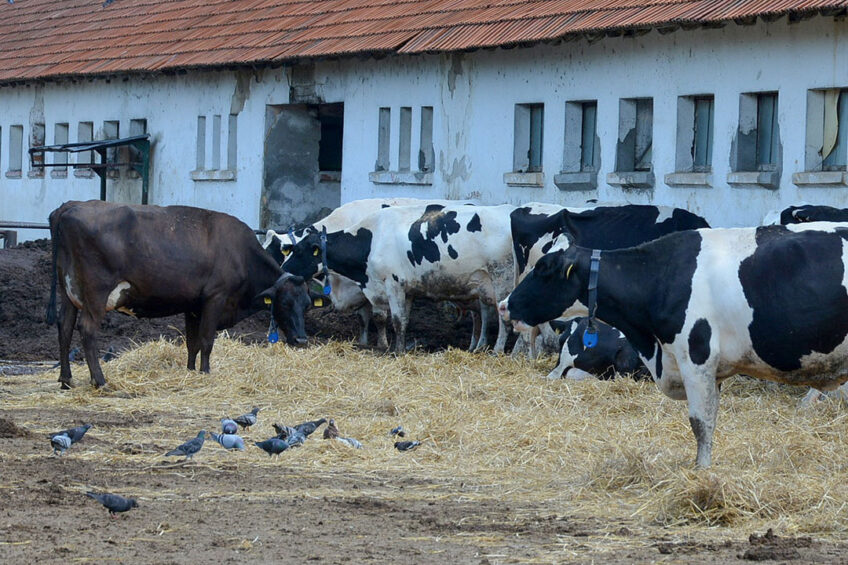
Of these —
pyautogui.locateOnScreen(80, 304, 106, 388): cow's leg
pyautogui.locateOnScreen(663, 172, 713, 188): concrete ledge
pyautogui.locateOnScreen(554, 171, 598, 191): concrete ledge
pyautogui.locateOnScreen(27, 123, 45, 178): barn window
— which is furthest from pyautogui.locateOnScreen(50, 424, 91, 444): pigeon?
pyautogui.locateOnScreen(27, 123, 45, 178): barn window

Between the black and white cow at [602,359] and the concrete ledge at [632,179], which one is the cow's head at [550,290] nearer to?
the black and white cow at [602,359]

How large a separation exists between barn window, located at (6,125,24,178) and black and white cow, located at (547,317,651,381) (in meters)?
21.7

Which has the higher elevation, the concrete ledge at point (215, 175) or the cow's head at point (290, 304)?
the concrete ledge at point (215, 175)

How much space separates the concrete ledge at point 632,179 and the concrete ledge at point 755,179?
1323 mm

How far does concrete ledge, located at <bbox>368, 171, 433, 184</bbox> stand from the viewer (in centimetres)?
2094

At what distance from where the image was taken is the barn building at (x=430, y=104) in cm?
1577

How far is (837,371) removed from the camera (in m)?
8.44

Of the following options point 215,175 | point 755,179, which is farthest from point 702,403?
point 215,175

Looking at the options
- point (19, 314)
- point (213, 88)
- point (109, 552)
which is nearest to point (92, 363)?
point (19, 314)

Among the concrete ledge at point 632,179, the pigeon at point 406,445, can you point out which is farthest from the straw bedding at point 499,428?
the concrete ledge at point 632,179

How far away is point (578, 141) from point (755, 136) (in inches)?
117

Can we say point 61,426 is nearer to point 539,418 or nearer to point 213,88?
point 539,418

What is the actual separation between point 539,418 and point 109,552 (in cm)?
487

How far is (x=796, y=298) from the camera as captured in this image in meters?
8.32
